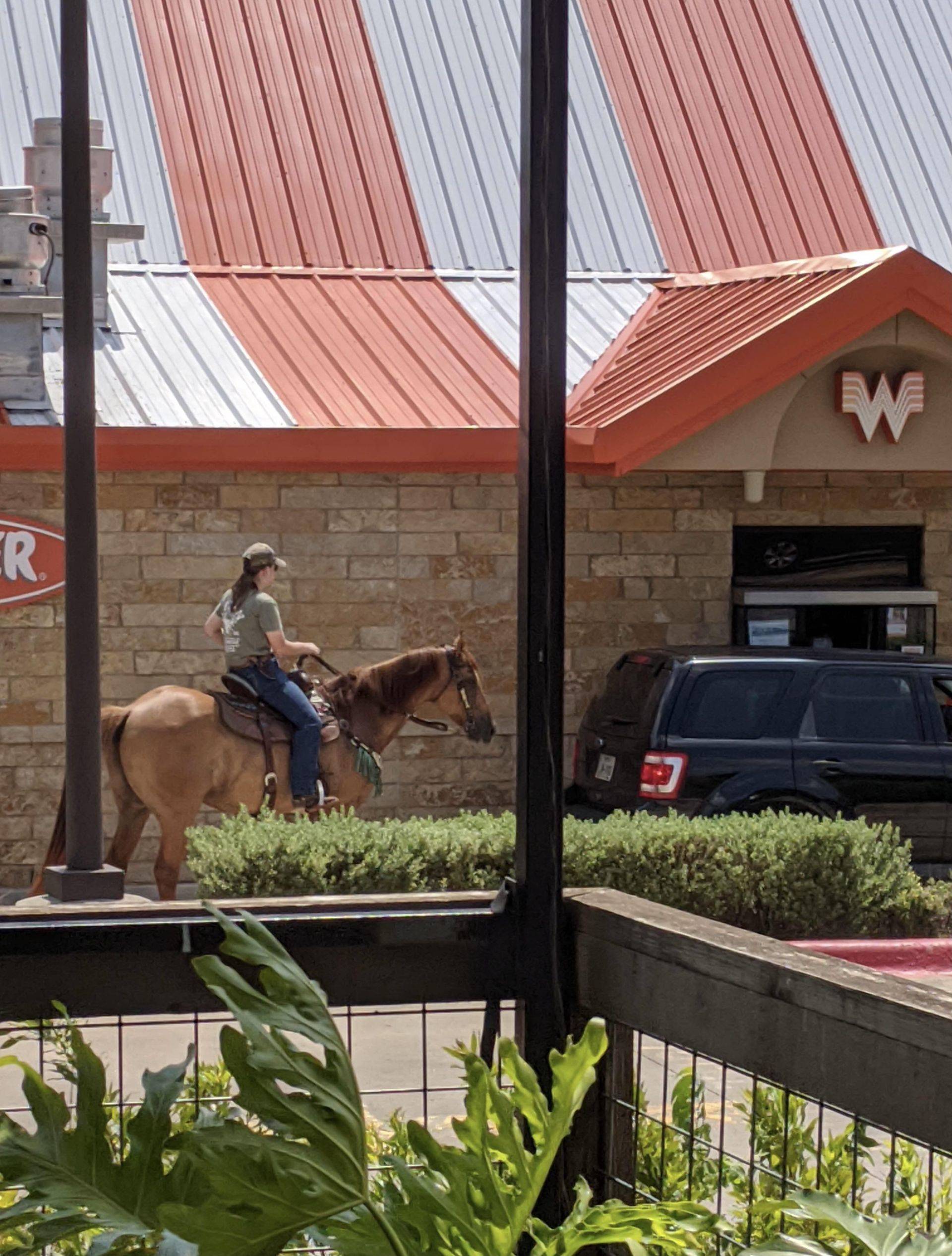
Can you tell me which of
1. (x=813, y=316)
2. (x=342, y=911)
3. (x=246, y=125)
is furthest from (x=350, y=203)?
(x=342, y=911)

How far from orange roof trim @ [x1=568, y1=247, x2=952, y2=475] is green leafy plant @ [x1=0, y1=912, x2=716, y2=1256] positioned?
10502 millimetres

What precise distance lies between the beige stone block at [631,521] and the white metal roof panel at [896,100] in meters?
3.93

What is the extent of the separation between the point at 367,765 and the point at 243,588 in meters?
1.40

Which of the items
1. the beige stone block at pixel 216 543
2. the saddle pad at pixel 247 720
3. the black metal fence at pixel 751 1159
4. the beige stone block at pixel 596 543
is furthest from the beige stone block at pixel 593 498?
the black metal fence at pixel 751 1159

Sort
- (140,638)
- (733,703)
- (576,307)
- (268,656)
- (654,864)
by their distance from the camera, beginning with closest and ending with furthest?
(654,864) < (268,656) < (733,703) < (140,638) < (576,307)

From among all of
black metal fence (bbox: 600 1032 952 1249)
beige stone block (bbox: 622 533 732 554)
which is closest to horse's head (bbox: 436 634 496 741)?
beige stone block (bbox: 622 533 732 554)

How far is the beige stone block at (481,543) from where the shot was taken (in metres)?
14.3

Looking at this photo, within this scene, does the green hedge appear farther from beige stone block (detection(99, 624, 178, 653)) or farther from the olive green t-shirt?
beige stone block (detection(99, 624, 178, 653))

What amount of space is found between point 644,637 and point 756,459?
5.72 feet

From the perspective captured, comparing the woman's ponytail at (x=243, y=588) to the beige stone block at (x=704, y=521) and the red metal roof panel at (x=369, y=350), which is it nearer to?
the red metal roof panel at (x=369, y=350)

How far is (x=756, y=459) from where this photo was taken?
1392 cm

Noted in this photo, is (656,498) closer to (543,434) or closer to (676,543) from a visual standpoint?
(676,543)

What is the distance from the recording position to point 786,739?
1199 cm

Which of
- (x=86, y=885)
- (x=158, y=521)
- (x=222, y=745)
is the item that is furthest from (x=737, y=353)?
(x=86, y=885)
